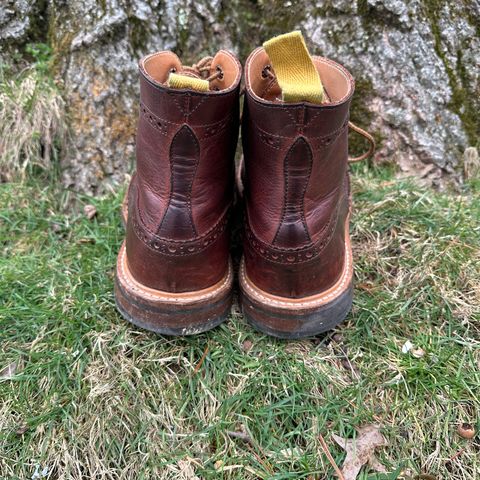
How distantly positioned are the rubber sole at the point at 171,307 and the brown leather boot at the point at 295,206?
11cm

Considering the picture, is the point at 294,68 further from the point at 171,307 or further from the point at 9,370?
the point at 9,370

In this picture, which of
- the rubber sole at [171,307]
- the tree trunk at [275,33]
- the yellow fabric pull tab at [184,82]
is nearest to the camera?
the yellow fabric pull tab at [184,82]

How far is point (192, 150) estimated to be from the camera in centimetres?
140

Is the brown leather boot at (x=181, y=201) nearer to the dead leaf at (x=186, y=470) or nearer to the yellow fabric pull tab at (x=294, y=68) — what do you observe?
→ the yellow fabric pull tab at (x=294, y=68)

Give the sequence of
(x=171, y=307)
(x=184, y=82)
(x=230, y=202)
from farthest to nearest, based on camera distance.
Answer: (x=230, y=202)
(x=171, y=307)
(x=184, y=82)

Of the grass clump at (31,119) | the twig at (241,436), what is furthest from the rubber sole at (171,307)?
the grass clump at (31,119)

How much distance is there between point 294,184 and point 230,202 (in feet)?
1.00

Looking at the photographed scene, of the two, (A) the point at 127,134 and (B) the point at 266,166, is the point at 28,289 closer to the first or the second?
(A) the point at 127,134

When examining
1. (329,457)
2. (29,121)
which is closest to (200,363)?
(329,457)

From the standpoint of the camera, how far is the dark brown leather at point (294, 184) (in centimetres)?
136

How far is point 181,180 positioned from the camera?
1436mm

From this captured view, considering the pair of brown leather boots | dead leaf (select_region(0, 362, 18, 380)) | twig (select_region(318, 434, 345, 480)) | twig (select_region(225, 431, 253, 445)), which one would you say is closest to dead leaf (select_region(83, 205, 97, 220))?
the pair of brown leather boots

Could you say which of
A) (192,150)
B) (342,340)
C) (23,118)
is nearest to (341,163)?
(192,150)

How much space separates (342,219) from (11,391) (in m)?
1.17
